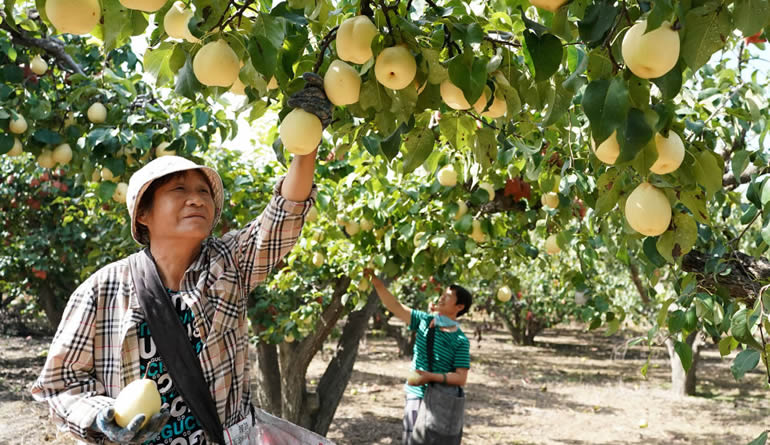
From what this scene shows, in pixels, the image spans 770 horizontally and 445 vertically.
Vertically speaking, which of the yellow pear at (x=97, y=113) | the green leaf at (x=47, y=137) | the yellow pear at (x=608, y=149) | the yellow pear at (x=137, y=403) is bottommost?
the yellow pear at (x=137, y=403)

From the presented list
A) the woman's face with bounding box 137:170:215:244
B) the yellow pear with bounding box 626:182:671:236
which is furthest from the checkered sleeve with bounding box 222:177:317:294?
the yellow pear with bounding box 626:182:671:236

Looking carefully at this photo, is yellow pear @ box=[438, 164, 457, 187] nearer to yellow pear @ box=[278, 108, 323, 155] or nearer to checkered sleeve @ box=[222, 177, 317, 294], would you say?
checkered sleeve @ box=[222, 177, 317, 294]

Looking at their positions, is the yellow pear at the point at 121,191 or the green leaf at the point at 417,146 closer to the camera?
the green leaf at the point at 417,146

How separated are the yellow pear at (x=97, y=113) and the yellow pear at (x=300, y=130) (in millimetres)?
2245

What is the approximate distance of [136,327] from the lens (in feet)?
5.66

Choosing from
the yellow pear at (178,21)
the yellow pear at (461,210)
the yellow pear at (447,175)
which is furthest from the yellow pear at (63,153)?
the yellow pear at (178,21)

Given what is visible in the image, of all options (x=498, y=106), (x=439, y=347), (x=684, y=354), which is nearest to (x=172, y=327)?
(x=498, y=106)

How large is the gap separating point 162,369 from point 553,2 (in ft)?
4.65

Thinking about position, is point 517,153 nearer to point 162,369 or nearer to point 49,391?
point 162,369

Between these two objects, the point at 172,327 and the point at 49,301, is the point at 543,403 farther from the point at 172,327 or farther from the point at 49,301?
the point at 172,327

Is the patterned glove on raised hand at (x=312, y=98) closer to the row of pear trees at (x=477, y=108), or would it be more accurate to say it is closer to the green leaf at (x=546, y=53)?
the row of pear trees at (x=477, y=108)

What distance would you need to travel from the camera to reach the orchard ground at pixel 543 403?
715cm

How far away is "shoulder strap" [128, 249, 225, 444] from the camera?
1677 mm

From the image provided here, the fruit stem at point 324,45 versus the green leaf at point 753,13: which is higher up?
the fruit stem at point 324,45
